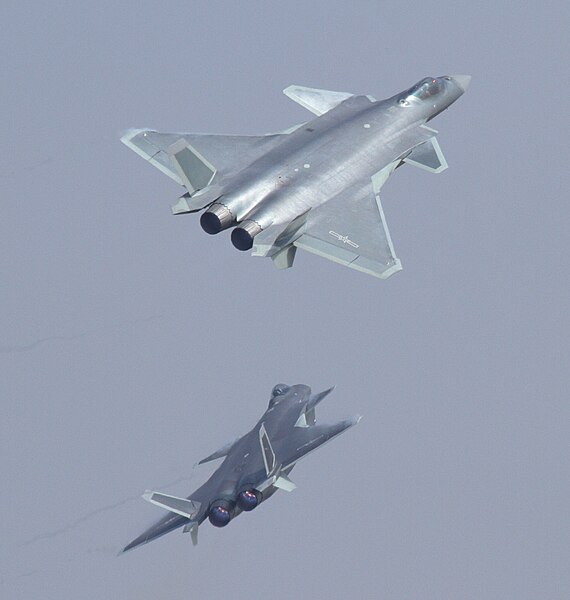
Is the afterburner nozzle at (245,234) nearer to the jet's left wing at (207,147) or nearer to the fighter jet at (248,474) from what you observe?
the jet's left wing at (207,147)

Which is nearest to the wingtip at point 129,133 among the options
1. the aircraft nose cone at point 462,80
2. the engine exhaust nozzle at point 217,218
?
the engine exhaust nozzle at point 217,218

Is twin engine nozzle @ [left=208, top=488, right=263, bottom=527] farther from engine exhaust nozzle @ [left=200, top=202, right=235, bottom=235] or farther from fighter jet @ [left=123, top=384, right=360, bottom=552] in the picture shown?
engine exhaust nozzle @ [left=200, top=202, right=235, bottom=235]

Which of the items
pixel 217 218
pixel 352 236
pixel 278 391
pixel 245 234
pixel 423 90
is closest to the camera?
pixel 245 234

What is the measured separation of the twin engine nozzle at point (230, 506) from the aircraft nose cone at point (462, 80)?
69.2 feet

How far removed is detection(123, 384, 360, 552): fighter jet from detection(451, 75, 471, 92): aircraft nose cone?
15.8 meters

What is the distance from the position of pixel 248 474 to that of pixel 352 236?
9.42 meters

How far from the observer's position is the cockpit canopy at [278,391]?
8794 cm

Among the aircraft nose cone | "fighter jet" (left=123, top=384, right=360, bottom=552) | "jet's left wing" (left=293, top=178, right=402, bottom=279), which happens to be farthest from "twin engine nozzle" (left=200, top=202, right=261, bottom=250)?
the aircraft nose cone

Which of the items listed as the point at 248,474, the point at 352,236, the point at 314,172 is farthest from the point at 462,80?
the point at 248,474

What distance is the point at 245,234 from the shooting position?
80.5 meters

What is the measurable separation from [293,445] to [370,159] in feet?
37.4

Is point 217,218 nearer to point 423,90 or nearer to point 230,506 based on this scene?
point 230,506

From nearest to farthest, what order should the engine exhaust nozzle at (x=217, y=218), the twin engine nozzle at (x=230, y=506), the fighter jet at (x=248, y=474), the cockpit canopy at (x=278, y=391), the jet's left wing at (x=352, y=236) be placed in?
the twin engine nozzle at (x=230, y=506) < the fighter jet at (x=248, y=474) < the engine exhaust nozzle at (x=217, y=218) < the jet's left wing at (x=352, y=236) < the cockpit canopy at (x=278, y=391)

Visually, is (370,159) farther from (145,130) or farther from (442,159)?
(145,130)
